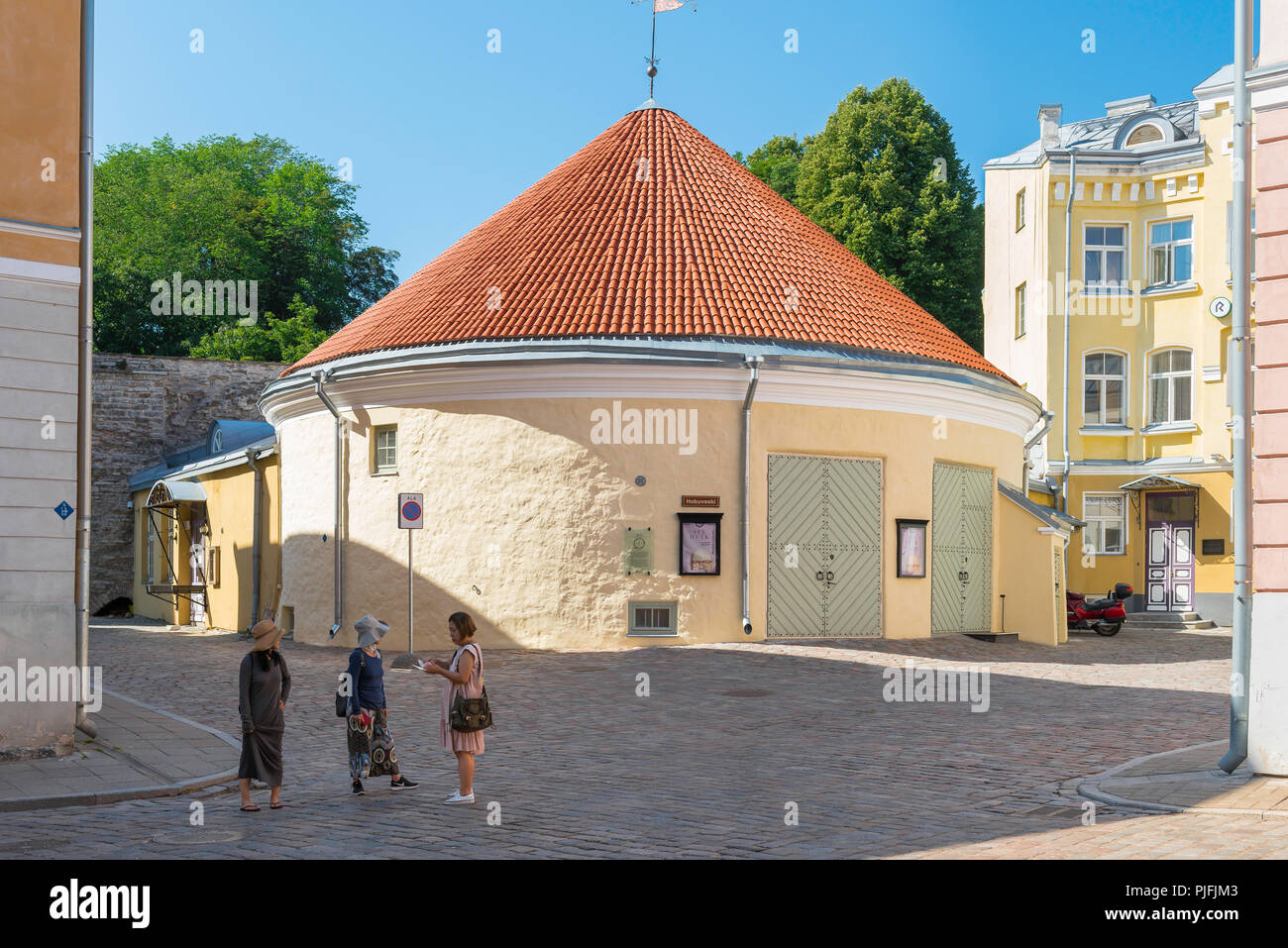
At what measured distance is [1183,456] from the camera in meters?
34.1

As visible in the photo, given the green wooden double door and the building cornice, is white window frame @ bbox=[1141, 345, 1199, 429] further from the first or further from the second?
the green wooden double door

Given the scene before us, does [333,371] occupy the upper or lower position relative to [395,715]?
upper

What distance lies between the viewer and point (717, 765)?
1173cm

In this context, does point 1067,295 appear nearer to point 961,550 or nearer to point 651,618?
point 961,550

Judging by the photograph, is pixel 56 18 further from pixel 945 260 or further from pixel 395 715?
pixel 945 260

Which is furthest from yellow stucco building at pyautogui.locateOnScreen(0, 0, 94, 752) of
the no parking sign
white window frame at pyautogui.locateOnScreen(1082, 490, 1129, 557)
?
white window frame at pyautogui.locateOnScreen(1082, 490, 1129, 557)

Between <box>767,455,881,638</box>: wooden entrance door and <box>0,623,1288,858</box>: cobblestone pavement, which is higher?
<box>767,455,881,638</box>: wooden entrance door

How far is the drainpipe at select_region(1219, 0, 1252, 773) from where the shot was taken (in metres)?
11.0

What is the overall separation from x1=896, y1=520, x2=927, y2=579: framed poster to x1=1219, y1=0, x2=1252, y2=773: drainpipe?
1125 centimetres

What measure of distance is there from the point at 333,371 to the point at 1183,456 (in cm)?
2228

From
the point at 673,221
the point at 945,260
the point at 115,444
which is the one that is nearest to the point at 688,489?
the point at 673,221

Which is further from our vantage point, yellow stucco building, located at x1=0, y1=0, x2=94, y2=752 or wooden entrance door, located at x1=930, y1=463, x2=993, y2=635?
wooden entrance door, located at x1=930, y1=463, x2=993, y2=635

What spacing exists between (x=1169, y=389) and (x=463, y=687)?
95.7ft

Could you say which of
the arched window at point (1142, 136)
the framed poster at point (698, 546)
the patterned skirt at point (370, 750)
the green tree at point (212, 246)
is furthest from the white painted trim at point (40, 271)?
the green tree at point (212, 246)
